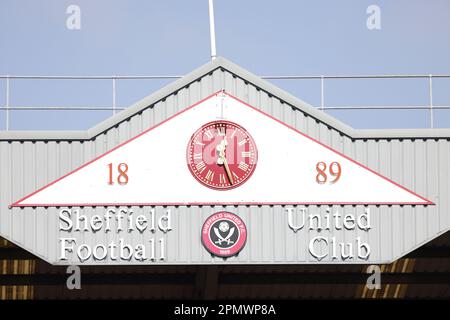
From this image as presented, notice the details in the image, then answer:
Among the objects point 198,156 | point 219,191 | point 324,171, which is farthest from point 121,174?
point 324,171

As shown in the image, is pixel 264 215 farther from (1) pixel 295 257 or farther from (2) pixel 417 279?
(2) pixel 417 279

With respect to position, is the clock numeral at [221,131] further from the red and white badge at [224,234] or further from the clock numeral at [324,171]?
the clock numeral at [324,171]

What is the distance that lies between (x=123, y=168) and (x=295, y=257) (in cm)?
552

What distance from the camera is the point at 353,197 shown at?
102ft

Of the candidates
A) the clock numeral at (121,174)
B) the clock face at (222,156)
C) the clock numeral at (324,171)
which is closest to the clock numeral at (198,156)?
the clock face at (222,156)

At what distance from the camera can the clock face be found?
30859 millimetres

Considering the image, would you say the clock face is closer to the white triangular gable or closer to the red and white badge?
the white triangular gable

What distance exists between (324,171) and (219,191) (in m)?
3.07

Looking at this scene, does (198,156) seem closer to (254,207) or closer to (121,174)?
(254,207)

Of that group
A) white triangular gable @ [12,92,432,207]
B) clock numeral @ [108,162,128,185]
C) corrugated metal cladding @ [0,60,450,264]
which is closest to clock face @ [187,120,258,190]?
white triangular gable @ [12,92,432,207]

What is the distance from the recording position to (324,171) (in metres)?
31.0

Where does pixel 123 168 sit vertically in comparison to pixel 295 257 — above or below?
above

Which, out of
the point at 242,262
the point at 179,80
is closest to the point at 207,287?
the point at 242,262

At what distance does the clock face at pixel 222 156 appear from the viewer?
30.9m
